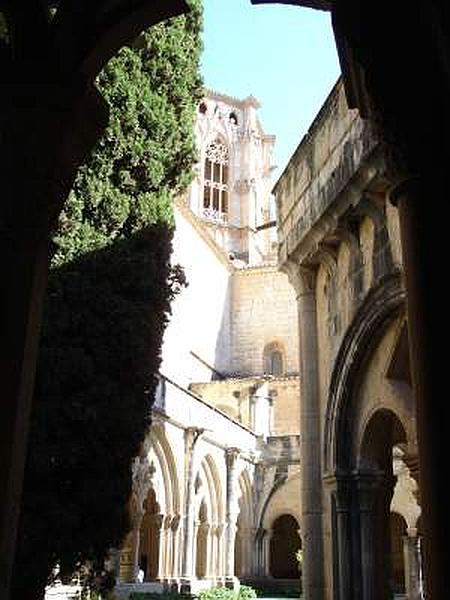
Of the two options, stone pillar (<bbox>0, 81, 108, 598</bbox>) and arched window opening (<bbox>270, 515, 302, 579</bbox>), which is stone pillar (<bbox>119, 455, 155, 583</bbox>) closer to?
arched window opening (<bbox>270, 515, 302, 579</bbox>)

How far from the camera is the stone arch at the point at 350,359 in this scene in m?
7.11

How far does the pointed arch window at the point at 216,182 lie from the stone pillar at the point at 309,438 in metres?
36.5

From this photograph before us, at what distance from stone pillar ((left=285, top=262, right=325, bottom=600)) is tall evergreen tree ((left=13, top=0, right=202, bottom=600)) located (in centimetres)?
156

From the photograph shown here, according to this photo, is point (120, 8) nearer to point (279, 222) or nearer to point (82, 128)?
point (82, 128)

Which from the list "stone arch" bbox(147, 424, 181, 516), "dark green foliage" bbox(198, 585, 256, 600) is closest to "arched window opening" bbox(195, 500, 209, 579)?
"dark green foliage" bbox(198, 585, 256, 600)

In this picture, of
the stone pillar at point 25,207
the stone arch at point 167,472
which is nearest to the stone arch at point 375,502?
the stone pillar at point 25,207

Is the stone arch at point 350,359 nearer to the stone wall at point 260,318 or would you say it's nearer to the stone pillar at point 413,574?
the stone pillar at point 413,574

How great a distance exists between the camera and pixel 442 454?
10.6 ft

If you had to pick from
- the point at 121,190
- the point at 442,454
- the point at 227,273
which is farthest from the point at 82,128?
the point at 227,273

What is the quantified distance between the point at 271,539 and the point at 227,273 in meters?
14.1

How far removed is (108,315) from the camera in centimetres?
761

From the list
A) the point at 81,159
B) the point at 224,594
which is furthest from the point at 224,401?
the point at 81,159

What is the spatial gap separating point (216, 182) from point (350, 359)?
40.2m

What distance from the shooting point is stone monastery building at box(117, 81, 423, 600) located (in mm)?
7465
